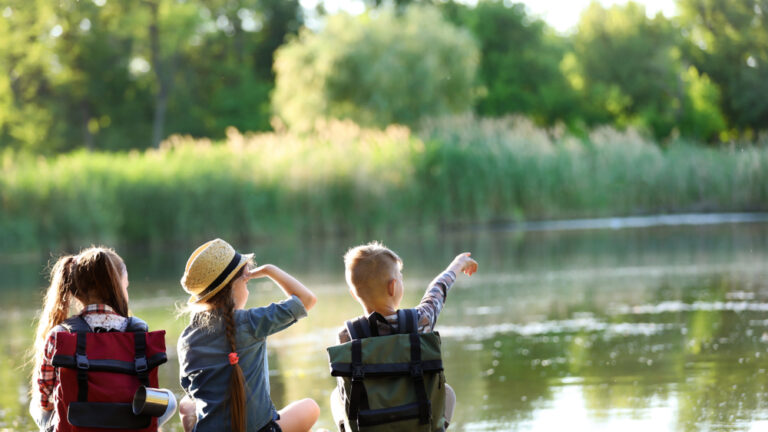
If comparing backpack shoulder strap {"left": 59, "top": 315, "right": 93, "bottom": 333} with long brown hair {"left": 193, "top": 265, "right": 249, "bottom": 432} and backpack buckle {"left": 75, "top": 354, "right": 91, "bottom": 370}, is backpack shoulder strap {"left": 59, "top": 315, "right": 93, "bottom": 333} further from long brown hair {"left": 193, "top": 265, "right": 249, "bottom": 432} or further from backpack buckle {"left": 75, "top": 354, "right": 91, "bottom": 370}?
long brown hair {"left": 193, "top": 265, "right": 249, "bottom": 432}

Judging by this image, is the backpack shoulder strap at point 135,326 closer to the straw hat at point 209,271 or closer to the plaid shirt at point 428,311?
the straw hat at point 209,271

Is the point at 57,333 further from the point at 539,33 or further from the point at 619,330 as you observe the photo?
the point at 539,33

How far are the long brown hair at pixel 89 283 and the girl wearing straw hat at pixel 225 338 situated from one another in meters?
0.22

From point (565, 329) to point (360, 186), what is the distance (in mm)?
10813

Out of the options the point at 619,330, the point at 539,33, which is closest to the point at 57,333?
the point at 619,330

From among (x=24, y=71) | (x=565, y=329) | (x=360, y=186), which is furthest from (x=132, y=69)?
(x=565, y=329)

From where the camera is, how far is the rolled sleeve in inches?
132

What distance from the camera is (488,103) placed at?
133 feet

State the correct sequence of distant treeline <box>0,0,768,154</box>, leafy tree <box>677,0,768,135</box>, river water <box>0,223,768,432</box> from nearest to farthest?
1. river water <box>0,223,768,432</box>
2. distant treeline <box>0,0,768,154</box>
3. leafy tree <box>677,0,768,135</box>

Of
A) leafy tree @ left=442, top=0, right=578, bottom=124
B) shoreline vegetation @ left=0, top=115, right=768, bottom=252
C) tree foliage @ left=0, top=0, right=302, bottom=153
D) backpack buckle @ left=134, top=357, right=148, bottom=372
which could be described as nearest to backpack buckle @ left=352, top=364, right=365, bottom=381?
backpack buckle @ left=134, top=357, right=148, bottom=372

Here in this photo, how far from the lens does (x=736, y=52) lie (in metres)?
34.6

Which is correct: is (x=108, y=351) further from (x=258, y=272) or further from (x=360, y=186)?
(x=360, y=186)

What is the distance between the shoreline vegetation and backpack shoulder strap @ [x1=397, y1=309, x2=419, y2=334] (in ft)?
48.5

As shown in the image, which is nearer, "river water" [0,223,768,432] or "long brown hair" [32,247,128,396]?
"long brown hair" [32,247,128,396]
